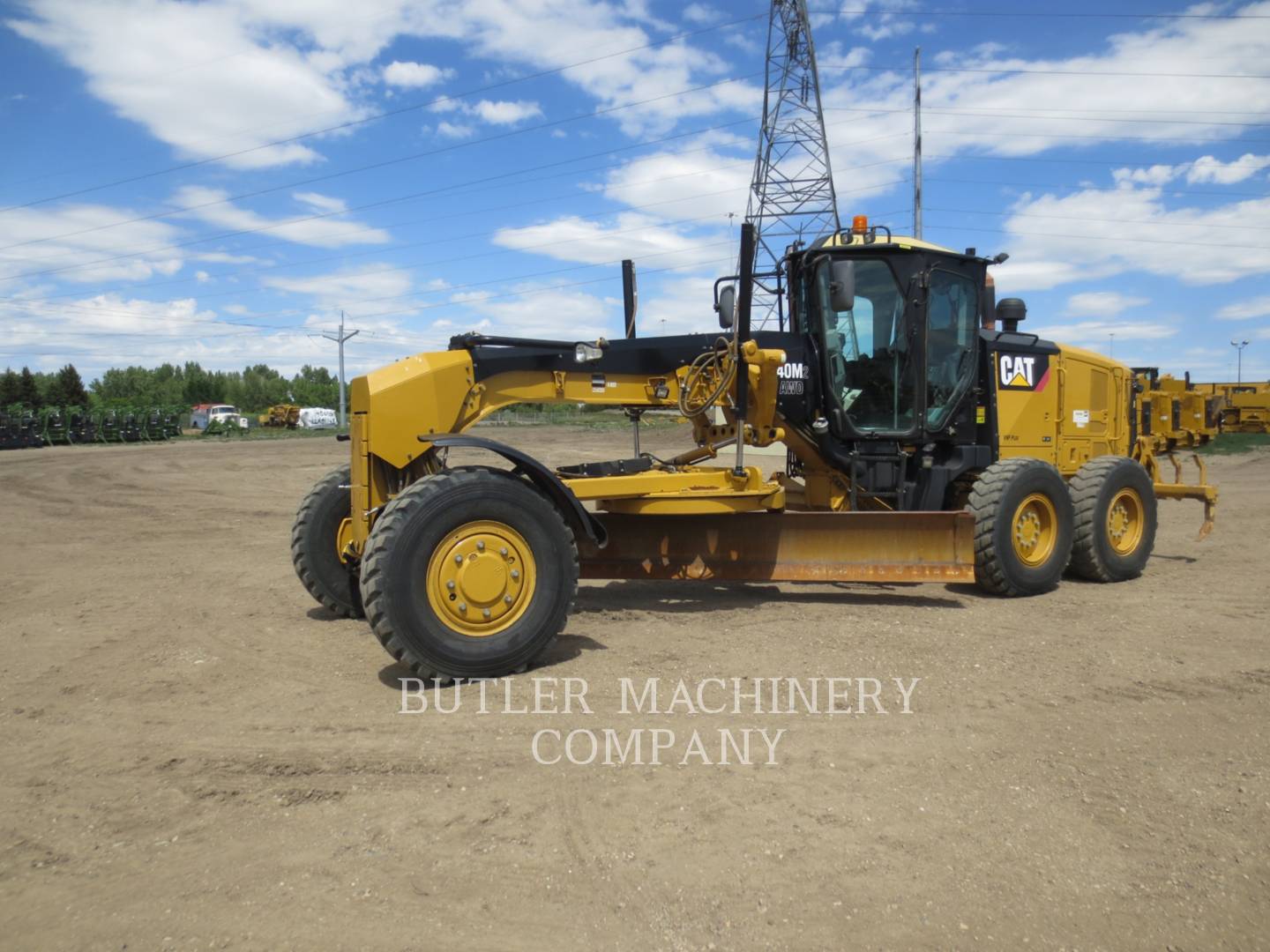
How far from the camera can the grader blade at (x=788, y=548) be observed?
666 centimetres

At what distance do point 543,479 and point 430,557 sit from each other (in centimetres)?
87

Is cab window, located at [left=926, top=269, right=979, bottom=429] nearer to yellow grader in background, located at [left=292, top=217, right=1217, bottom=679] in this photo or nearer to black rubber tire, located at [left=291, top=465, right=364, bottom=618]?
yellow grader in background, located at [left=292, top=217, right=1217, bottom=679]

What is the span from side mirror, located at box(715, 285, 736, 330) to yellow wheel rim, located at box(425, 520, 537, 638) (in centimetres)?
250

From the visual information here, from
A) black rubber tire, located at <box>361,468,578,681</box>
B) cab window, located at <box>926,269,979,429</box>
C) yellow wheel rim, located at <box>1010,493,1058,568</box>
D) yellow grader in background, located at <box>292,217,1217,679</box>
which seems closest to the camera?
black rubber tire, located at <box>361,468,578,681</box>

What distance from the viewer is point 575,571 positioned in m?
5.07

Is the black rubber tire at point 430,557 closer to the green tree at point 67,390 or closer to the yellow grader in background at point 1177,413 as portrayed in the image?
the yellow grader in background at point 1177,413

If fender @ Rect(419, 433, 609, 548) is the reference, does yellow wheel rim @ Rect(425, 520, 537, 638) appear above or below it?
below

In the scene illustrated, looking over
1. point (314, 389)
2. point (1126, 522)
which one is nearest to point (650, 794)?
point (1126, 522)

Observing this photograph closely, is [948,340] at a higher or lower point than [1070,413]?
higher

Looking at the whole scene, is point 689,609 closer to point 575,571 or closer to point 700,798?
point 575,571

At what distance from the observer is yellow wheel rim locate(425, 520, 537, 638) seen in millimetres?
4723

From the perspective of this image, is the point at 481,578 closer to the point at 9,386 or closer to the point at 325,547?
the point at 325,547

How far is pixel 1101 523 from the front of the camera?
26.0 feet

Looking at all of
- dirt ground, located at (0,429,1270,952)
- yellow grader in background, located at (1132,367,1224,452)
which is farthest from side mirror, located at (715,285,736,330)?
yellow grader in background, located at (1132,367,1224,452)
